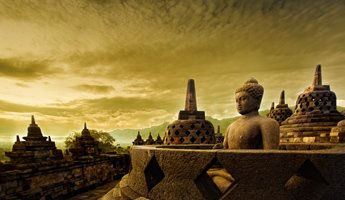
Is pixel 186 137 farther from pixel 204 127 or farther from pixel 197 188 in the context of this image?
pixel 197 188

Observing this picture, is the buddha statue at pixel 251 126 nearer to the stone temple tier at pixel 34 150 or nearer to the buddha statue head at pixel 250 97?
the buddha statue head at pixel 250 97

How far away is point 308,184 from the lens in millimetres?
1737

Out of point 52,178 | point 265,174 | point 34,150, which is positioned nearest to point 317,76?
point 265,174

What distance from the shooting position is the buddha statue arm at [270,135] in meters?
2.23

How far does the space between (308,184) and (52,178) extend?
24.8ft

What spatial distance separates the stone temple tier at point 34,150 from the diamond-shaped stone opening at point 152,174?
6.73 metres

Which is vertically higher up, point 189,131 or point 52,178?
point 189,131

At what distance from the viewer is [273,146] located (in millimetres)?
2236

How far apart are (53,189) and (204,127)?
223 inches

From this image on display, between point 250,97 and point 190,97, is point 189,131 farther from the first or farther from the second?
point 250,97

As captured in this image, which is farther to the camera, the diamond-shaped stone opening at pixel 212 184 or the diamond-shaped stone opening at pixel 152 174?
the diamond-shaped stone opening at pixel 152 174

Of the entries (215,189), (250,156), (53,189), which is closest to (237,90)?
(250,156)

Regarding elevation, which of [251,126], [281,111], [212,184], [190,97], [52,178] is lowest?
[52,178]

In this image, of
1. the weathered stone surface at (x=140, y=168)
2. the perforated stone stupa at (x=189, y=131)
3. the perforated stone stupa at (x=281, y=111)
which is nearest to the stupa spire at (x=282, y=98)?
the perforated stone stupa at (x=281, y=111)
